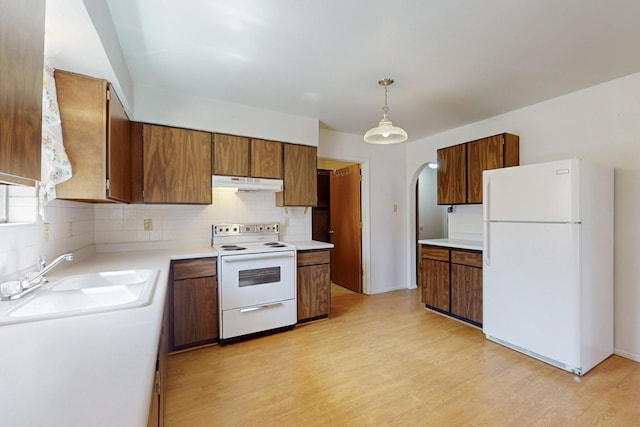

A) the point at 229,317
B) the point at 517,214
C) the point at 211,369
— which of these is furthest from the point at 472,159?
the point at 211,369

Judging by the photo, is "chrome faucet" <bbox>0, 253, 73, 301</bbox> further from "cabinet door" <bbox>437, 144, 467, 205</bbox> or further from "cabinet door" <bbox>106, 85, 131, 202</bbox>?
"cabinet door" <bbox>437, 144, 467, 205</bbox>

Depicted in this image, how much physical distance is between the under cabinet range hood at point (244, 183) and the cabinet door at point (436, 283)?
6.55 feet

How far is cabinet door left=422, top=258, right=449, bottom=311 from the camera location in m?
3.24

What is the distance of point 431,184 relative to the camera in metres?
5.80

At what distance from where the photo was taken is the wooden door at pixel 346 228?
4.30 meters

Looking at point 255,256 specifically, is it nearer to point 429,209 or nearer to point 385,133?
point 385,133

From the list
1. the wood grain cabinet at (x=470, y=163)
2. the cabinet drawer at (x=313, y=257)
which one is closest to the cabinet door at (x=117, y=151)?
the cabinet drawer at (x=313, y=257)

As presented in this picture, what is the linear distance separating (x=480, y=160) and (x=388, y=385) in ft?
8.02

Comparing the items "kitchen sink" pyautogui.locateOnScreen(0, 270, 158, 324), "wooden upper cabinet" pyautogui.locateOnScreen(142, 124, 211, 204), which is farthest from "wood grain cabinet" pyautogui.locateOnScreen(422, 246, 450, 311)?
"kitchen sink" pyautogui.locateOnScreen(0, 270, 158, 324)

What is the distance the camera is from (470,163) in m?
3.21

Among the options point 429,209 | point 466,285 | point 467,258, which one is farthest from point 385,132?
point 429,209

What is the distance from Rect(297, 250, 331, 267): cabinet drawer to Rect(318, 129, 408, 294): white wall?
1.16 meters

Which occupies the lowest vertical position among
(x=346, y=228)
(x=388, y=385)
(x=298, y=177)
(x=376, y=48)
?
(x=388, y=385)

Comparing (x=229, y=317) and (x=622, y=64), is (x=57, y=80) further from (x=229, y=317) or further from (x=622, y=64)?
(x=622, y=64)
